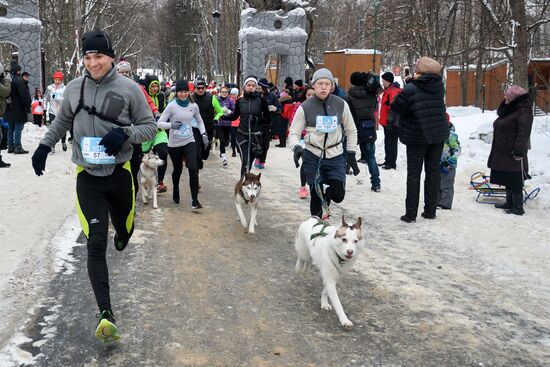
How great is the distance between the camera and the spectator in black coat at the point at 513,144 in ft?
28.6

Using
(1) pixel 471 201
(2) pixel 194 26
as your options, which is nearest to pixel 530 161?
(1) pixel 471 201

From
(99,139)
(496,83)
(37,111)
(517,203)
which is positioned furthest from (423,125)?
(496,83)

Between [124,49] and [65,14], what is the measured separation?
27.7 metres

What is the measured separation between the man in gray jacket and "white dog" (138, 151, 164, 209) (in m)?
4.94

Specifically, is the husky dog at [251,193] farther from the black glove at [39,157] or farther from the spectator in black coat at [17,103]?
the spectator in black coat at [17,103]

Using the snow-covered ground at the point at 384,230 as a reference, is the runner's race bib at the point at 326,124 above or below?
above

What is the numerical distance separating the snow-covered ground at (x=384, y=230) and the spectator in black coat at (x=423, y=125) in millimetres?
415

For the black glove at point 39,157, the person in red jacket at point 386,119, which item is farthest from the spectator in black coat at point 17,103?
the black glove at point 39,157

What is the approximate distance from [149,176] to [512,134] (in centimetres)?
562

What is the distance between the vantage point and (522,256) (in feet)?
A: 22.2

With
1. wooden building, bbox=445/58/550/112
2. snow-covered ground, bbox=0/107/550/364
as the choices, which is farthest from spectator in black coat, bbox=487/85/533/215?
wooden building, bbox=445/58/550/112

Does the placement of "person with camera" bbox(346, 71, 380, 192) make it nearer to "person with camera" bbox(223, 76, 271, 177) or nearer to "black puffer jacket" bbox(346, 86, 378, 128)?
"black puffer jacket" bbox(346, 86, 378, 128)

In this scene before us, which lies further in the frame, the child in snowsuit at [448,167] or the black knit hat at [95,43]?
the child in snowsuit at [448,167]

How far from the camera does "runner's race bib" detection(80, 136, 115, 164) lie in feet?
13.7
